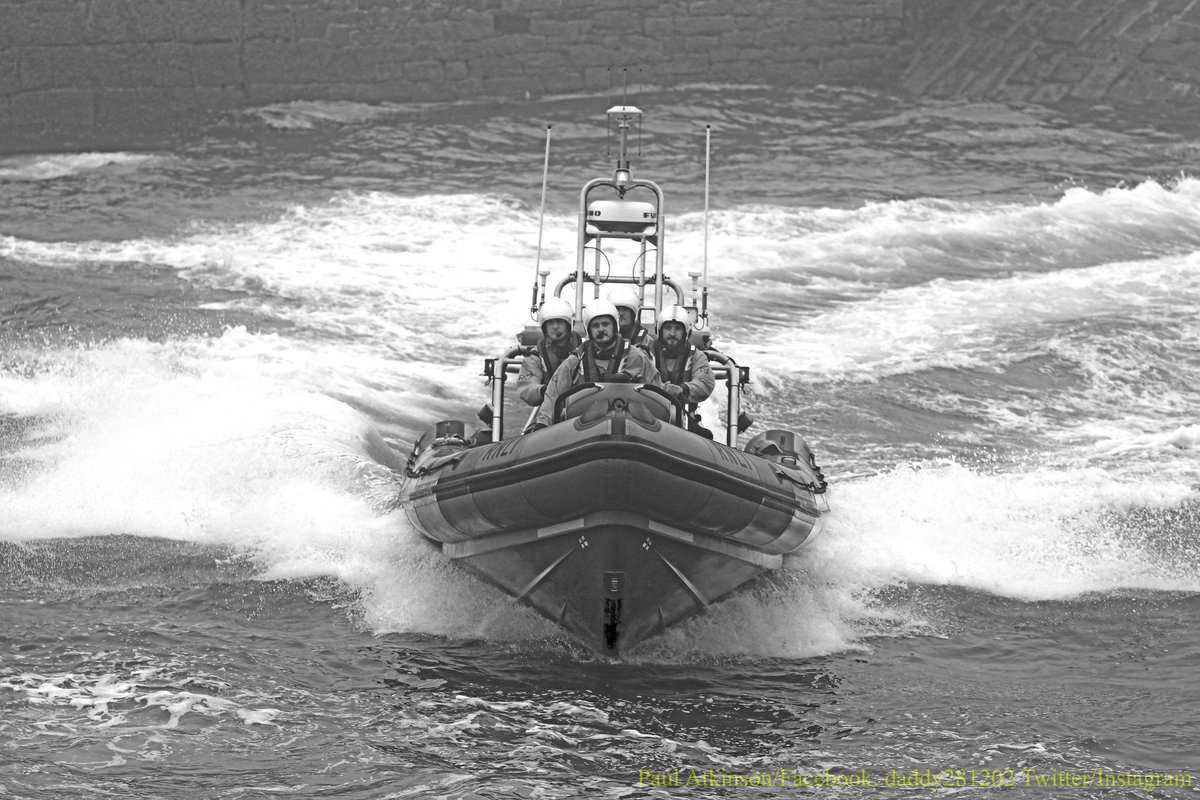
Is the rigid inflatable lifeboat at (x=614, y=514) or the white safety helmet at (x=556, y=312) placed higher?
the white safety helmet at (x=556, y=312)

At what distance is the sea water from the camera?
5.99 meters

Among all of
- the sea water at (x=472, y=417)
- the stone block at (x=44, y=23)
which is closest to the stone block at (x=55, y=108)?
the sea water at (x=472, y=417)

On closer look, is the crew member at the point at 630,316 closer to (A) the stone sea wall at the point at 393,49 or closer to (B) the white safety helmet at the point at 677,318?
(B) the white safety helmet at the point at 677,318

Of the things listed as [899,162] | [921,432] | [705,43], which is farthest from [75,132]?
[921,432]

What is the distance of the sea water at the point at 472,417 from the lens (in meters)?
5.99

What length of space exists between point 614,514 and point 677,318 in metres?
1.75

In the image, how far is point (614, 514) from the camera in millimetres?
6375

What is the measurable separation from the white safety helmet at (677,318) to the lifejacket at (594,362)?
625 millimetres

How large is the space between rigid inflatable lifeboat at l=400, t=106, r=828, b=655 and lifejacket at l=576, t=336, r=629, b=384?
11.2 inches

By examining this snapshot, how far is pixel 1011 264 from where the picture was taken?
15188 mm

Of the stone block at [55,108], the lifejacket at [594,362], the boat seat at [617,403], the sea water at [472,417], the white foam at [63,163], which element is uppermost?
the stone block at [55,108]

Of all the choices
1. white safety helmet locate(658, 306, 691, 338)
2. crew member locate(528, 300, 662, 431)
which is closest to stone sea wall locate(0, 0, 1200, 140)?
white safety helmet locate(658, 306, 691, 338)

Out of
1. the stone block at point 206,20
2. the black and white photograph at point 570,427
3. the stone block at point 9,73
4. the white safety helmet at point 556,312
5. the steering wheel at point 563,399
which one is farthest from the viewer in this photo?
the stone block at point 206,20

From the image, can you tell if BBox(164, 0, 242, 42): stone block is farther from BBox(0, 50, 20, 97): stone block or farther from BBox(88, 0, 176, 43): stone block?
BBox(0, 50, 20, 97): stone block
